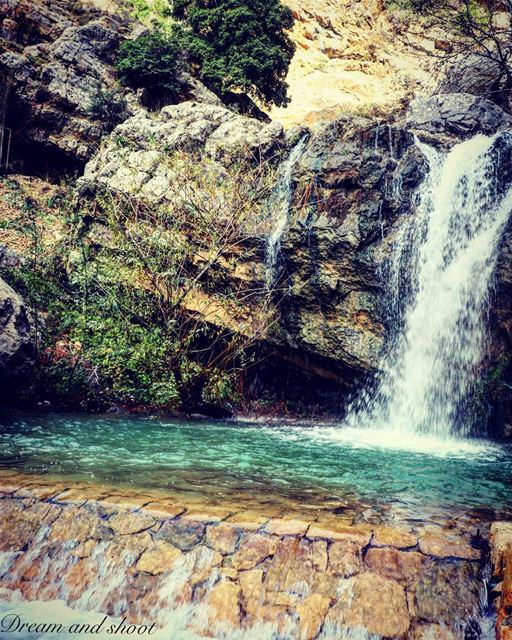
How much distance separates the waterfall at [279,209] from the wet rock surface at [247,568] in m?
7.06

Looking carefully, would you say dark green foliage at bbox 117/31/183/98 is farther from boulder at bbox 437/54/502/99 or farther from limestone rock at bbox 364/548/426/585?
limestone rock at bbox 364/548/426/585

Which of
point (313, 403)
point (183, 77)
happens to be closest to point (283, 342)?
point (313, 403)

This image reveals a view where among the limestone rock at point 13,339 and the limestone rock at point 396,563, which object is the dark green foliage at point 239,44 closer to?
the limestone rock at point 13,339

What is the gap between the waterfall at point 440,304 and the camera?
30.3 ft

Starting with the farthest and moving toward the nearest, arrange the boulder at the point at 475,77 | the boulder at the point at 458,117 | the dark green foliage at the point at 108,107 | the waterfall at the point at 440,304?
1. the boulder at the point at 475,77
2. the dark green foliage at the point at 108,107
3. the boulder at the point at 458,117
4. the waterfall at the point at 440,304

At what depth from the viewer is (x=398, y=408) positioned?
955cm

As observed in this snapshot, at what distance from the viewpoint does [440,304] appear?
9625 mm

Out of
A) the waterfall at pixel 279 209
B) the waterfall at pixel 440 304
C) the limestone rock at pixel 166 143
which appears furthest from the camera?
the limestone rock at pixel 166 143

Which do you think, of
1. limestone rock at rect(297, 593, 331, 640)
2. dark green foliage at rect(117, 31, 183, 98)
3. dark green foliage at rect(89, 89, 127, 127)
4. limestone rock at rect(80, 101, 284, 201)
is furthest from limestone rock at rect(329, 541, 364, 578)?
dark green foliage at rect(117, 31, 183, 98)

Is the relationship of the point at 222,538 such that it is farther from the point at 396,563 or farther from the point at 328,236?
the point at 328,236

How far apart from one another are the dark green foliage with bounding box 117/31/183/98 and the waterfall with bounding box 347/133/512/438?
11544 mm

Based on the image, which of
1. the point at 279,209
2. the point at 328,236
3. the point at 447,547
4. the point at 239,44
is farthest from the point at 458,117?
the point at 447,547

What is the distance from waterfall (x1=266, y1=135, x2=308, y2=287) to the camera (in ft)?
33.6

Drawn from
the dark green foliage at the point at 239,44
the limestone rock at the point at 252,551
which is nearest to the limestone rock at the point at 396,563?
the limestone rock at the point at 252,551
